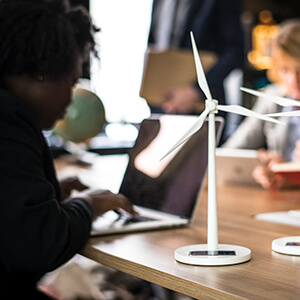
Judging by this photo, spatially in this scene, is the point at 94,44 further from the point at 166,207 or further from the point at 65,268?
→ the point at 65,268

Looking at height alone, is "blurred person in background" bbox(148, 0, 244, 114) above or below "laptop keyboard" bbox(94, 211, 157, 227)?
above

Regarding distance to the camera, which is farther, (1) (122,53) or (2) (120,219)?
(1) (122,53)

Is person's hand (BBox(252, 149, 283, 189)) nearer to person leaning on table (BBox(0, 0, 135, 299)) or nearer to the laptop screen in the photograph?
the laptop screen

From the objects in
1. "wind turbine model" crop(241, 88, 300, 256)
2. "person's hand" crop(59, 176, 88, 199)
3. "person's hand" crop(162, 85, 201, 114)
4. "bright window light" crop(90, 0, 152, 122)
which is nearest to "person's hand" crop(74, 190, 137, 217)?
"person's hand" crop(59, 176, 88, 199)

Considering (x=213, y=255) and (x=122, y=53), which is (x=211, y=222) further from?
(x=122, y=53)

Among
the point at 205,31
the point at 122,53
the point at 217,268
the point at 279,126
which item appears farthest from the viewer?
the point at 122,53

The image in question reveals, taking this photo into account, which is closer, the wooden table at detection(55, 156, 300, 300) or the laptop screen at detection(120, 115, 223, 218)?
the wooden table at detection(55, 156, 300, 300)

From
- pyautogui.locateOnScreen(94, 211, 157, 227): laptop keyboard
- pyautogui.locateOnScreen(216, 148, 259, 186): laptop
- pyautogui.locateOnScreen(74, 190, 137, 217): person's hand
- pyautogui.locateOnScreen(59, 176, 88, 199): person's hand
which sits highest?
pyautogui.locateOnScreen(74, 190, 137, 217): person's hand

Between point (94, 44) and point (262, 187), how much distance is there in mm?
827

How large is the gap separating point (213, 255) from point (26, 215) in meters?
0.33

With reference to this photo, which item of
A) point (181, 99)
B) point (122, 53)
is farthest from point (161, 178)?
point (122, 53)

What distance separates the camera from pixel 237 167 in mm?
1863

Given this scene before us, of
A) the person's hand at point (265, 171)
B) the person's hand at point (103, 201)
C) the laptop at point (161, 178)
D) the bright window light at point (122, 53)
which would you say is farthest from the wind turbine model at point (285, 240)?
the bright window light at point (122, 53)

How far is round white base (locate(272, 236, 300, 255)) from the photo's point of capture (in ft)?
2.97
